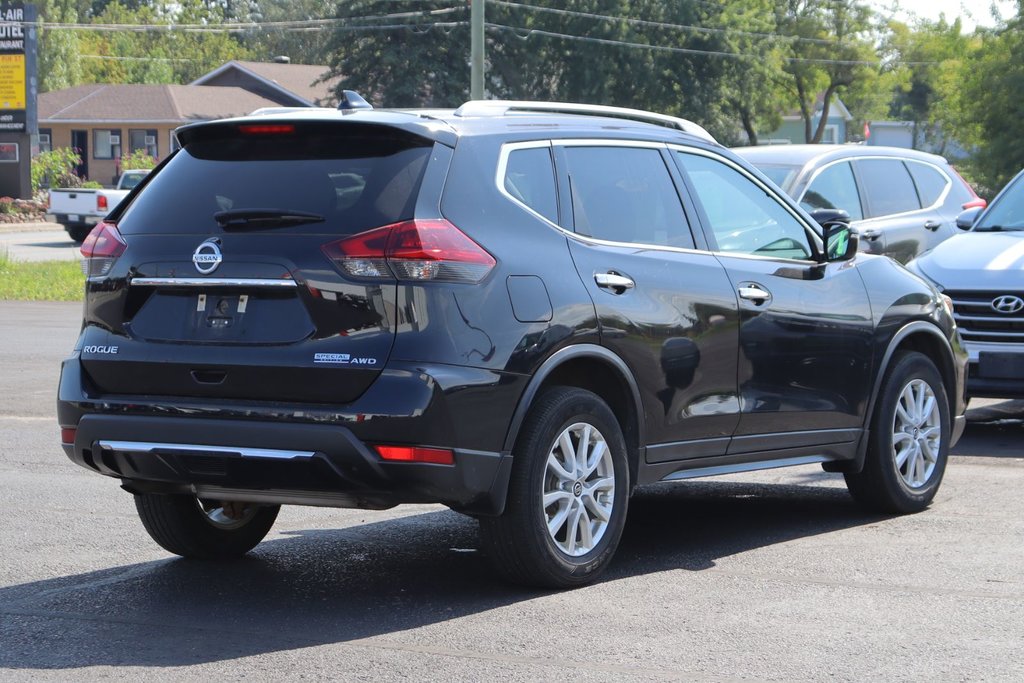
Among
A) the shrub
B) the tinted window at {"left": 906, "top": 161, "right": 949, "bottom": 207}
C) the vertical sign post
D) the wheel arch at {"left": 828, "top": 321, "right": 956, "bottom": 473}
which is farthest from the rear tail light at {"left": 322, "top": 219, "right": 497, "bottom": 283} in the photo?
the shrub

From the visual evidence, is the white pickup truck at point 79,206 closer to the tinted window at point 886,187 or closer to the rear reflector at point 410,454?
the tinted window at point 886,187

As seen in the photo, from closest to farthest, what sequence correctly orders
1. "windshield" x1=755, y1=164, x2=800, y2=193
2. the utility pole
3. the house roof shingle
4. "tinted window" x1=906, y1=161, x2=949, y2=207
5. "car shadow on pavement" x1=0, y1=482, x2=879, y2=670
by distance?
1. "car shadow on pavement" x1=0, y1=482, x2=879, y2=670
2. "windshield" x1=755, y1=164, x2=800, y2=193
3. "tinted window" x1=906, y1=161, x2=949, y2=207
4. the utility pole
5. the house roof shingle

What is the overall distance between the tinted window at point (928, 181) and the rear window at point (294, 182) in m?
9.03

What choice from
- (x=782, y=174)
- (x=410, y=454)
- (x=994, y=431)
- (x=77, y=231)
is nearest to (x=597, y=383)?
(x=410, y=454)

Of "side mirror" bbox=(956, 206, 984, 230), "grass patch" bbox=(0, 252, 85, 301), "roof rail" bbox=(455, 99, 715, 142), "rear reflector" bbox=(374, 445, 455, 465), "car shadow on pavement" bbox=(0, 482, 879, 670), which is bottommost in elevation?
"grass patch" bbox=(0, 252, 85, 301)

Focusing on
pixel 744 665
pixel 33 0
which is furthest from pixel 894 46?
pixel 744 665

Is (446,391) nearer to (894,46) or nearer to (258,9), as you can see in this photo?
(894,46)

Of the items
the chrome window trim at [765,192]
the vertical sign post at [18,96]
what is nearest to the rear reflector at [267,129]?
the chrome window trim at [765,192]

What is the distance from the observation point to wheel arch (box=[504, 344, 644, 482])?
596 cm

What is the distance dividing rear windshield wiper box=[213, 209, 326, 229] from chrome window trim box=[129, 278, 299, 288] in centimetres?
23

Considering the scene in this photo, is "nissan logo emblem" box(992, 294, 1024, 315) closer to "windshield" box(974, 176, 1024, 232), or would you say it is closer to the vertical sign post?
"windshield" box(974, 176, 1024, 232)

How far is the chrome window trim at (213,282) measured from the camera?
5.79 meters

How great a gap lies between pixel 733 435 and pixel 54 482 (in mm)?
3913

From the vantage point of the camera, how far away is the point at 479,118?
6.36 m
